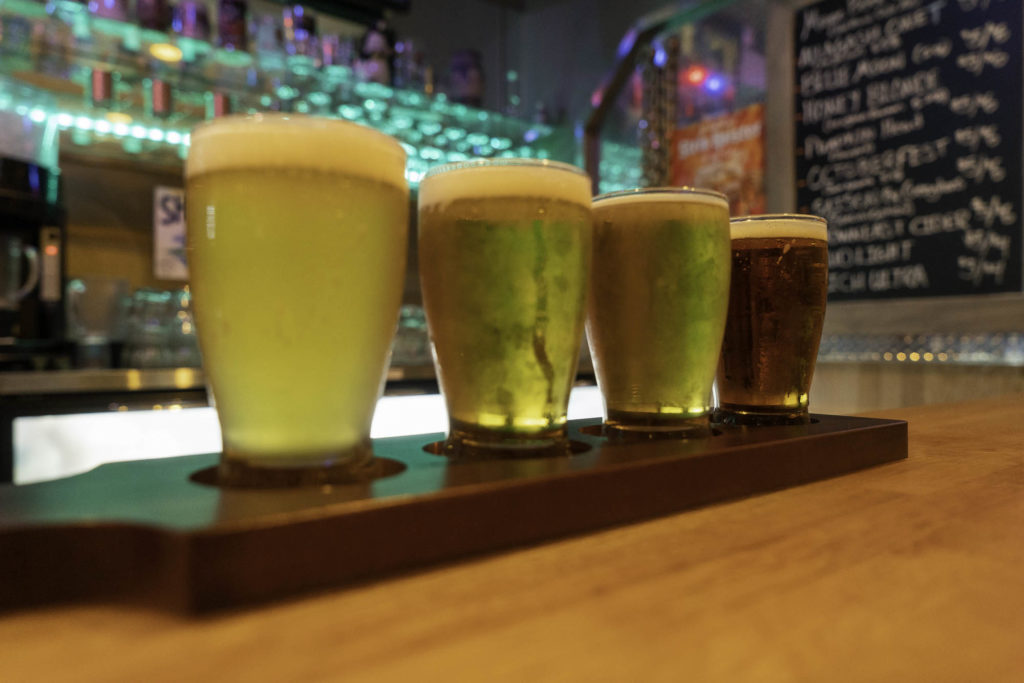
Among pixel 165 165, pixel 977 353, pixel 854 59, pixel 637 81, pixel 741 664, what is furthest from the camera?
pixel 637 81

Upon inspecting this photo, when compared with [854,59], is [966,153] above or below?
below

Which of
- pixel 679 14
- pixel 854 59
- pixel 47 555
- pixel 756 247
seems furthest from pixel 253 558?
pixel 679 14

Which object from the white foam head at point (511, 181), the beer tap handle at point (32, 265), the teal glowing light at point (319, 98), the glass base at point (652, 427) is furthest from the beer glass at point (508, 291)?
the teal glowing light at point (319, 98)

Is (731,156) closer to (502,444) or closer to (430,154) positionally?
(430,154)

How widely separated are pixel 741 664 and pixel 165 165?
3441 millimetres

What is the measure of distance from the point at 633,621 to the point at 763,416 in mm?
524

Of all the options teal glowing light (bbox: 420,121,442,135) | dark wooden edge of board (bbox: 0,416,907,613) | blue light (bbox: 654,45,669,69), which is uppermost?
blue light (bbox: 654,45,669,69)

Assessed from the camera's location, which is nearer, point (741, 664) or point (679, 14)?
point (741, 664)

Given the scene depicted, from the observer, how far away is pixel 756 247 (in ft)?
2.63

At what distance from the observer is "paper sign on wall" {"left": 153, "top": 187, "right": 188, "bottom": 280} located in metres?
3.24

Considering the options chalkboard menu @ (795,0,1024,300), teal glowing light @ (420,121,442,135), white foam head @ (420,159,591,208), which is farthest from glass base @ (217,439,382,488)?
teal glowing light @ (420,121,442,135)

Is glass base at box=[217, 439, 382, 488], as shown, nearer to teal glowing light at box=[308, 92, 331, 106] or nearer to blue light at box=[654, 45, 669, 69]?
teal glowing light at box=[308, 92, 331, 106]

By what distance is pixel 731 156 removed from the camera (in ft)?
11.0

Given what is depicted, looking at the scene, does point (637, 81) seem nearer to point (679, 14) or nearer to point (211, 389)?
point (679, 14)
